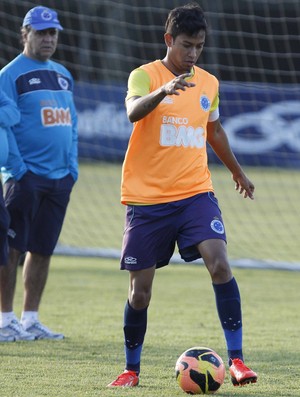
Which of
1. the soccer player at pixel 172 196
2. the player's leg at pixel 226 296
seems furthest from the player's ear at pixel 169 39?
the player's leg at pixel 226 296

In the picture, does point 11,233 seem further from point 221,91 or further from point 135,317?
point 221,91

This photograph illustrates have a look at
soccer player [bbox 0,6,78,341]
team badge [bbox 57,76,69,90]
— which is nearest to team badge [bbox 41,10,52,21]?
soccer player [bbox 0,6,78,341]

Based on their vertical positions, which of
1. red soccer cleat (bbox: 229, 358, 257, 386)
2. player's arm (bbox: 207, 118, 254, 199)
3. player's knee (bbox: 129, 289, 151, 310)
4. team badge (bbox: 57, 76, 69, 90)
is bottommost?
red soccer cleat (bbox: 229, 358, 257, 386)

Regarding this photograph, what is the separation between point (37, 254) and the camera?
745 centimetres

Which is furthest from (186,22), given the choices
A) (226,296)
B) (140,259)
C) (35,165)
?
(35,165)

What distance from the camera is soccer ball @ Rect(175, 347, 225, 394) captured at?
205 inches

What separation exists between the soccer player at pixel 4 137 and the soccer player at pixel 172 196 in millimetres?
1226

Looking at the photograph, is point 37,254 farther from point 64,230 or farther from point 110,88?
point 110,88

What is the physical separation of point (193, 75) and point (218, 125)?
0.42 metres

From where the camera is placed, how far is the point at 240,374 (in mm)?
5391

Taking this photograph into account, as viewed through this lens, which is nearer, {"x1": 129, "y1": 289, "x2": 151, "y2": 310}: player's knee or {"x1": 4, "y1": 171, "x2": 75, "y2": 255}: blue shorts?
{"x1": 129, "y1": 289, "x2": 151, "y2": 310}: player's knee

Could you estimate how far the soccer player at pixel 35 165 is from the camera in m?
7.23

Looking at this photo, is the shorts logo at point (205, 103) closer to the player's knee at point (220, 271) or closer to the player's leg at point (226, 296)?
the player's leg at point (226, 296)

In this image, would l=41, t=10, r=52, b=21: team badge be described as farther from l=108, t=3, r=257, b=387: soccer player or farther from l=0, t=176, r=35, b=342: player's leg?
l=108, t=3, r=257, b=387: soccer player
